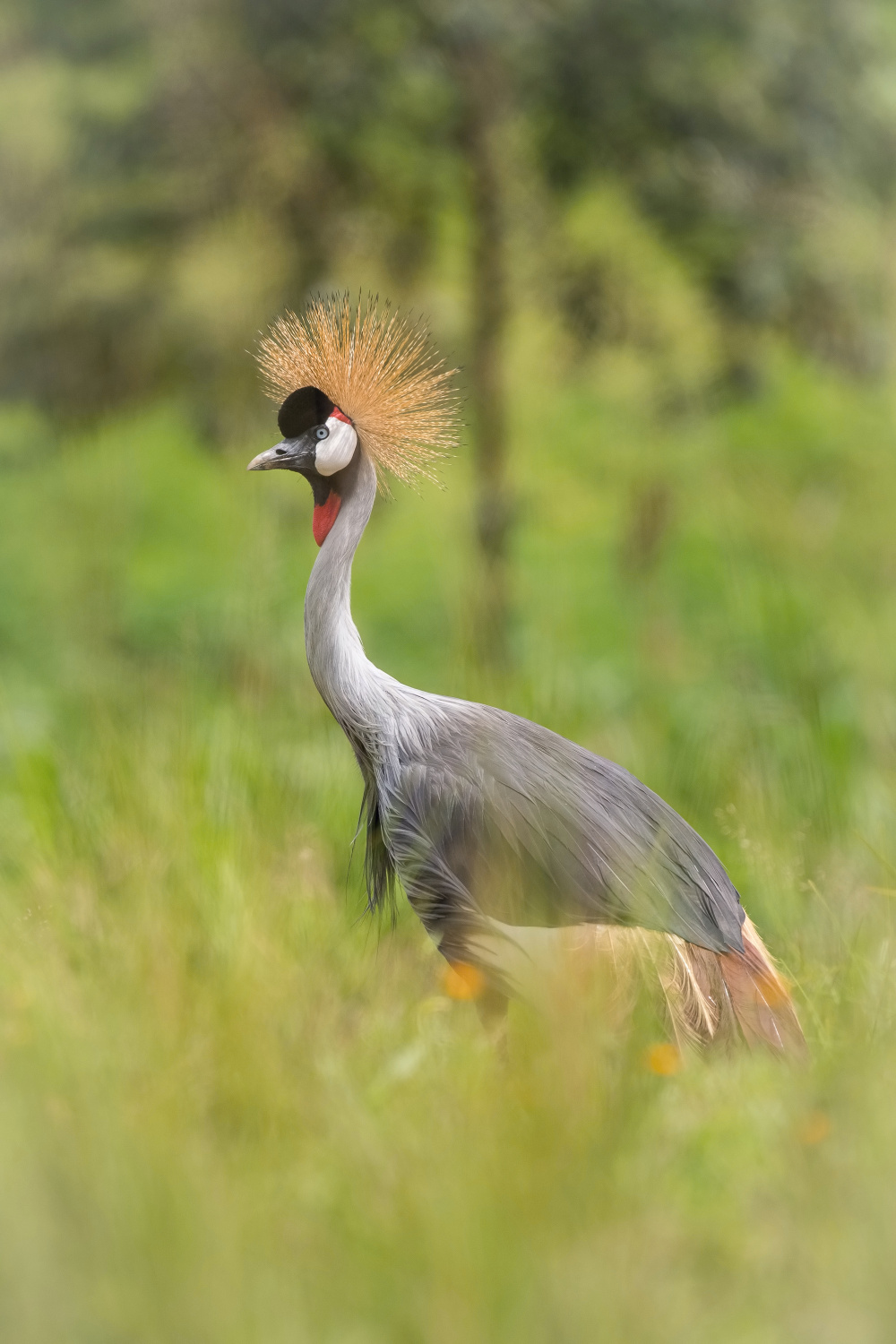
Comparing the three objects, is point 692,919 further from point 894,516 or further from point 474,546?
point 894,516

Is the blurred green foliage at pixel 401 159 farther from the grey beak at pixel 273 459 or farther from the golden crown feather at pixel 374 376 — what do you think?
Answer: the grey beak at pixel 273 459

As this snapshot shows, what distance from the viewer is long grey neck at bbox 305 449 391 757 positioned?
2.21m

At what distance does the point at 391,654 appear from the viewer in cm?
588

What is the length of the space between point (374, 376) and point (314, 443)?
20cm

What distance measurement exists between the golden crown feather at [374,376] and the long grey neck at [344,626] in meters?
0.10

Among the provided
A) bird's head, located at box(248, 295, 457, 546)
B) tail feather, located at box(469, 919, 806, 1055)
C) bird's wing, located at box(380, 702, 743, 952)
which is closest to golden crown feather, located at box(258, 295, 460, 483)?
bird's head, located at box(248, 295, 457, 546)

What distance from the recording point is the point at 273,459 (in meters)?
2.20

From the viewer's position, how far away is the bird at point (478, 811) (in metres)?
2.06

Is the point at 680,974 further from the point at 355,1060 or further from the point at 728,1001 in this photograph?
the point at 355,1060

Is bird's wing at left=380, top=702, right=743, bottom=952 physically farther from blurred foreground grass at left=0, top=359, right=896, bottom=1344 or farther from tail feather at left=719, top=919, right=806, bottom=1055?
blurred foreground grass at left=0, top=359, right=896, bottom=1344

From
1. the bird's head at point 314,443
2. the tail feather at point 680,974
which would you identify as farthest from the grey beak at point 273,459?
the tail feather at point 680,974

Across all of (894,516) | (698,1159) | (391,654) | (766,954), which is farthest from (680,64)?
(698,1159)

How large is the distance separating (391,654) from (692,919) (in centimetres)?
389

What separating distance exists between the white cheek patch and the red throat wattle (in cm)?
5
